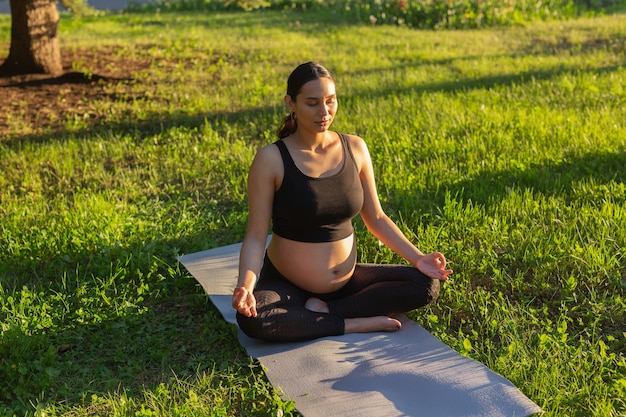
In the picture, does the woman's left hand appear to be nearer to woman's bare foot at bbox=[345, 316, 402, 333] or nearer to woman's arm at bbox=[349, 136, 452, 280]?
woman's arm at bbox=[349, 136, 452, 280]

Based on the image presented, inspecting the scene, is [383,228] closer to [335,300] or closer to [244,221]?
[335,300]

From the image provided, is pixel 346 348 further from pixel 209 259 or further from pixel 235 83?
pixel 235 83

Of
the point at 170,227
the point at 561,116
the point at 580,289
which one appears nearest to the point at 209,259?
the point at 170,227

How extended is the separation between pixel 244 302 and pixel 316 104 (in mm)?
944

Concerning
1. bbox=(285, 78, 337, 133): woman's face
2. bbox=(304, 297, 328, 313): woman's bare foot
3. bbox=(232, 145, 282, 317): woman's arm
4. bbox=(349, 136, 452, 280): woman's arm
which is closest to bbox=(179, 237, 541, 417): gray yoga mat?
bbox=(304, 297, 328, 313): woman's bare foot

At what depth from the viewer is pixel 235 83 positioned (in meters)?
8.89

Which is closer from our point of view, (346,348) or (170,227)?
(346,348)

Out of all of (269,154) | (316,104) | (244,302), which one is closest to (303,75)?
(316,104)

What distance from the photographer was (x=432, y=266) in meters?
3.87

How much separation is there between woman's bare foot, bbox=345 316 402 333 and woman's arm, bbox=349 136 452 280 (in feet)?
0.96

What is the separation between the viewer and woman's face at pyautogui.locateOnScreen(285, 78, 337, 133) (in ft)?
11.7

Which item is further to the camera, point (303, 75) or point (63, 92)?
point (63, 92)

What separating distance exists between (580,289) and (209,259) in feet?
6.76

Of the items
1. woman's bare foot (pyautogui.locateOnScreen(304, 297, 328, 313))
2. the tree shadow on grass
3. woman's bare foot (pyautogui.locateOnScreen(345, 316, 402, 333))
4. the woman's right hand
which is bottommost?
the tree shadow on grass
